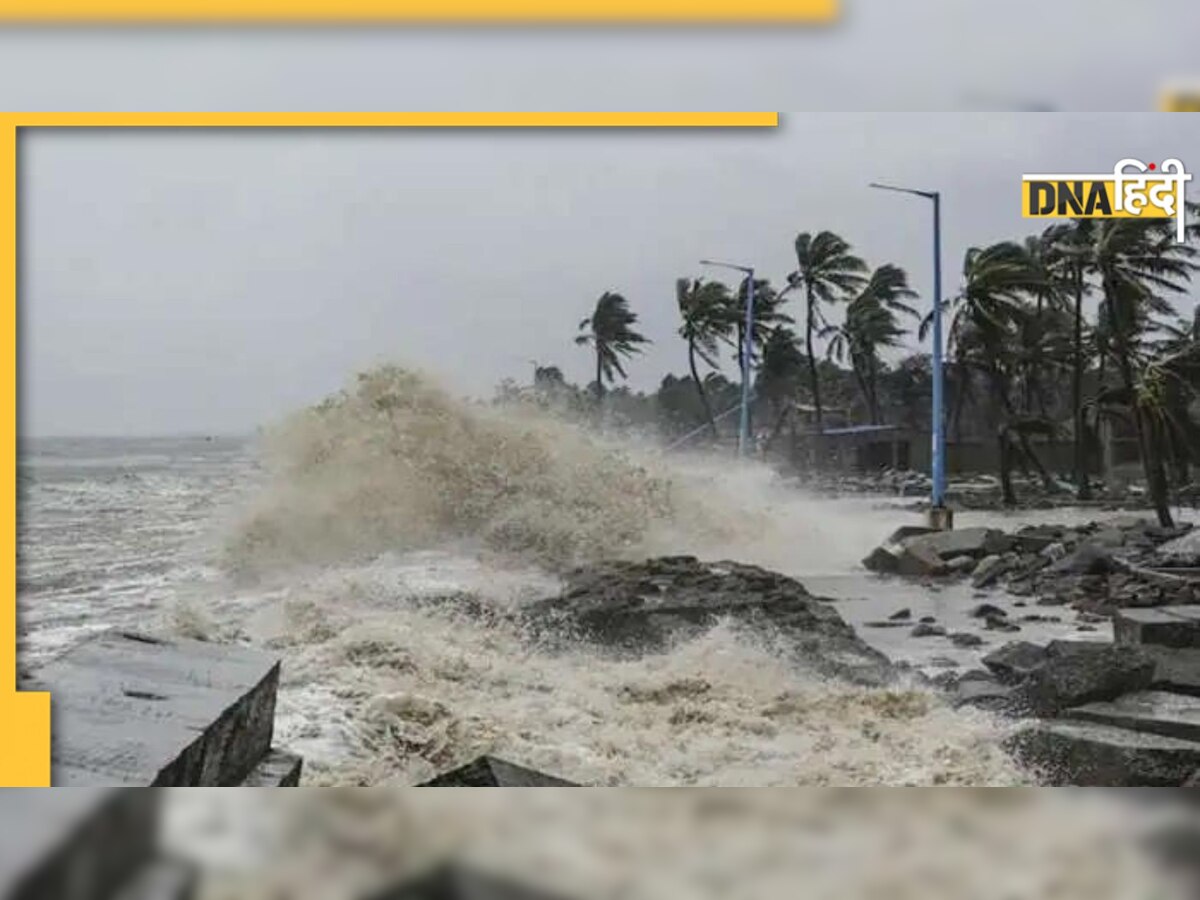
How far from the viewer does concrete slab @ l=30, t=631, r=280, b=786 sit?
5.29ft

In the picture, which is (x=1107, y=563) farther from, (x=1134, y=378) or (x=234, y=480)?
(x=234, y=480)

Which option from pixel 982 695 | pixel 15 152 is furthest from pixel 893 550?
pixel 15 152

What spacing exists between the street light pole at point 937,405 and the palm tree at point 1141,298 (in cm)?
23

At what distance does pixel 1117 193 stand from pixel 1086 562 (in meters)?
0.58

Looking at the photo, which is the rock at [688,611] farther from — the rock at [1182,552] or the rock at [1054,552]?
the rock at [1182,552]

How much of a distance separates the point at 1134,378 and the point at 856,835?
33.7 inches

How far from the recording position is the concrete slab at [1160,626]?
184cm

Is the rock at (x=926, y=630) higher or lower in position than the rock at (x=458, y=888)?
higher

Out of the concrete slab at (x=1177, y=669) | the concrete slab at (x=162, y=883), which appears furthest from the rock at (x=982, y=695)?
the concrete slab at (x=162, y=883)

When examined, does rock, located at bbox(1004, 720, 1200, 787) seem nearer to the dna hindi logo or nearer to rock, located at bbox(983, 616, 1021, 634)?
rock, located at bbox(983, 616, 1021, 634)

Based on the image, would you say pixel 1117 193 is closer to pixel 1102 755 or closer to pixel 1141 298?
pixel 1141 298

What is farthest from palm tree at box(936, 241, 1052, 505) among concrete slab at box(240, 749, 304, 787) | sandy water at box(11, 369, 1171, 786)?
concrete slab at box(240, 749, 304, 787)

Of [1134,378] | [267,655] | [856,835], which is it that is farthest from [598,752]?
[1134,378]

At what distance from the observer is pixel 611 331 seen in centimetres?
189
